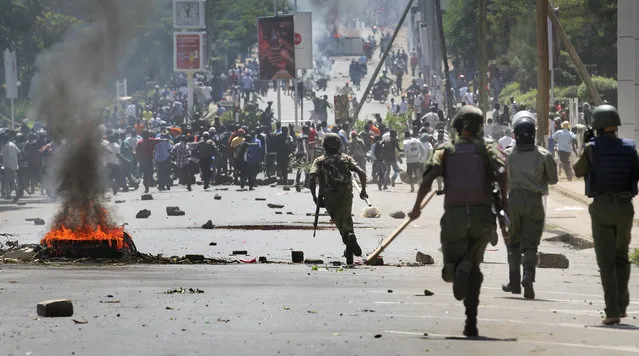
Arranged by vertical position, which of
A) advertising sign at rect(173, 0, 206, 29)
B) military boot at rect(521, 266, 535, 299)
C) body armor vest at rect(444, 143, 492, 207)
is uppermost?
advertising sign at rect(173, 0, 206, 29)

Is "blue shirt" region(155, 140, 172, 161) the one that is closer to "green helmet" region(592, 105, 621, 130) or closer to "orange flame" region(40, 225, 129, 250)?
"orange flame" region(40, 225, 129, 250)

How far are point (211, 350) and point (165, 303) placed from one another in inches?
114

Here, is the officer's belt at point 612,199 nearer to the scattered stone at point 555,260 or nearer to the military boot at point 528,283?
the military boot at point 528,283

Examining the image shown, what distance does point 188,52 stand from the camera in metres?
61.5

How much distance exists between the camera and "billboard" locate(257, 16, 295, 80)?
53672mm

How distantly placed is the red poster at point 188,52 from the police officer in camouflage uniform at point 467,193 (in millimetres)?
51432

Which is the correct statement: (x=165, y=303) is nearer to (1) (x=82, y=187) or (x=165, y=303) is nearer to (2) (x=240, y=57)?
(1) (x=82, y=187)

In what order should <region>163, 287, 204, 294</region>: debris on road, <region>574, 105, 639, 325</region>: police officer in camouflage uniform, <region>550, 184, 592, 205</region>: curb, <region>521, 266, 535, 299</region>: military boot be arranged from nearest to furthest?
<region>574, 105, 639, 325</region>: police officer in camouflage uniform, <region>521, 266, 535, 299</region>: military boot, <region>163, 287, 204, 294</region>: debris on road, <region>550, 184, 592, 205</region>: curb

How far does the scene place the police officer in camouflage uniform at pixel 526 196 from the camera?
12.4 meters

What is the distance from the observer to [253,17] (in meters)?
88.2

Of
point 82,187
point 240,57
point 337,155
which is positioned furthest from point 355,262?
point 240,57

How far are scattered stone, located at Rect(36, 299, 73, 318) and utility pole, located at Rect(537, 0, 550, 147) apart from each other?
62.0 ft

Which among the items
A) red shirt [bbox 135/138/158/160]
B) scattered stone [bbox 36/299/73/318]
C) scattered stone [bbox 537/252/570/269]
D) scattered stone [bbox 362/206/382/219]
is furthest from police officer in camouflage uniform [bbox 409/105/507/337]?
red shirt [bbox 135/138/158/160]

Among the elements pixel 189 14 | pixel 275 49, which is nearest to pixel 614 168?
pixel 275 49
